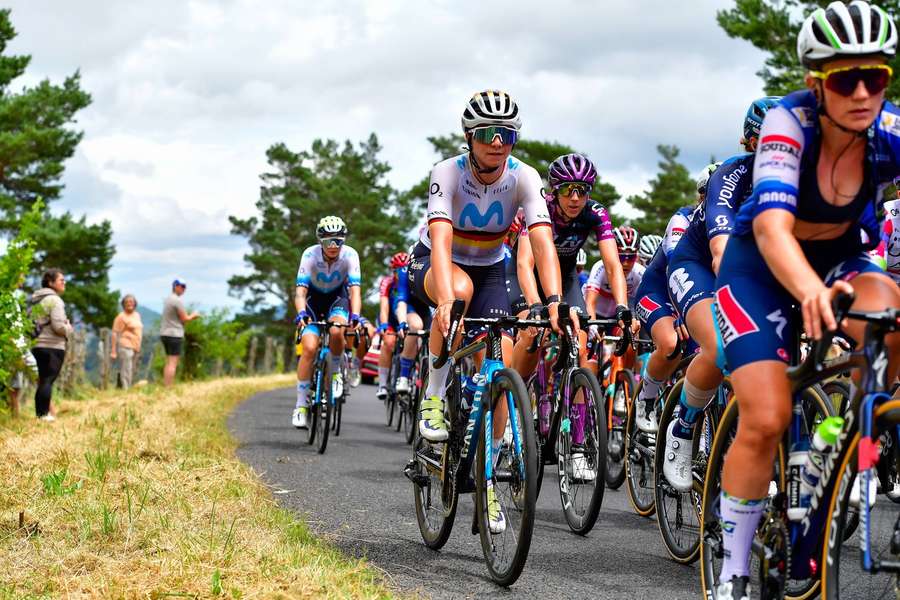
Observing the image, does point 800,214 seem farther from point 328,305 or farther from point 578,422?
point 328,305

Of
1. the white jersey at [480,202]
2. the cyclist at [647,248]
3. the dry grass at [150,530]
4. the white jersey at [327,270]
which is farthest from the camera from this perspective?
the white jersey at [327,270]

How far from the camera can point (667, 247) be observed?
6.84 meters

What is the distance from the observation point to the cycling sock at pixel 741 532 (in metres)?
3.59

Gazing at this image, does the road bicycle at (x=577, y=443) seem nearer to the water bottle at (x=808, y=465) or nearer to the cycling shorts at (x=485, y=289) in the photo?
the cycling shorts at (x=485, y=289)

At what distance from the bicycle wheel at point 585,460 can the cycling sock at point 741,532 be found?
232cm

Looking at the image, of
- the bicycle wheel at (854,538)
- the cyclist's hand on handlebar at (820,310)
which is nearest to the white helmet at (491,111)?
the cyclist's hand on handlebar at (820,310)

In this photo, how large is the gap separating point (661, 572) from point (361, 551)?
5.03 feet

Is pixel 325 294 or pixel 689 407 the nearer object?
pixel 689 407

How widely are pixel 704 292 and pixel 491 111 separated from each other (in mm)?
1554

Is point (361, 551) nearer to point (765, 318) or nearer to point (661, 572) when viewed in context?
point (661, 572)

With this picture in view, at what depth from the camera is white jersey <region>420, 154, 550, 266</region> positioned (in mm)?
6012

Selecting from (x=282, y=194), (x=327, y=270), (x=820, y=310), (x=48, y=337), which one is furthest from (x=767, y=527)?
(x=282, y=194)

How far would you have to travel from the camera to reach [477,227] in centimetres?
626

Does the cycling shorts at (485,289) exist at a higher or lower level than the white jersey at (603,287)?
lower
